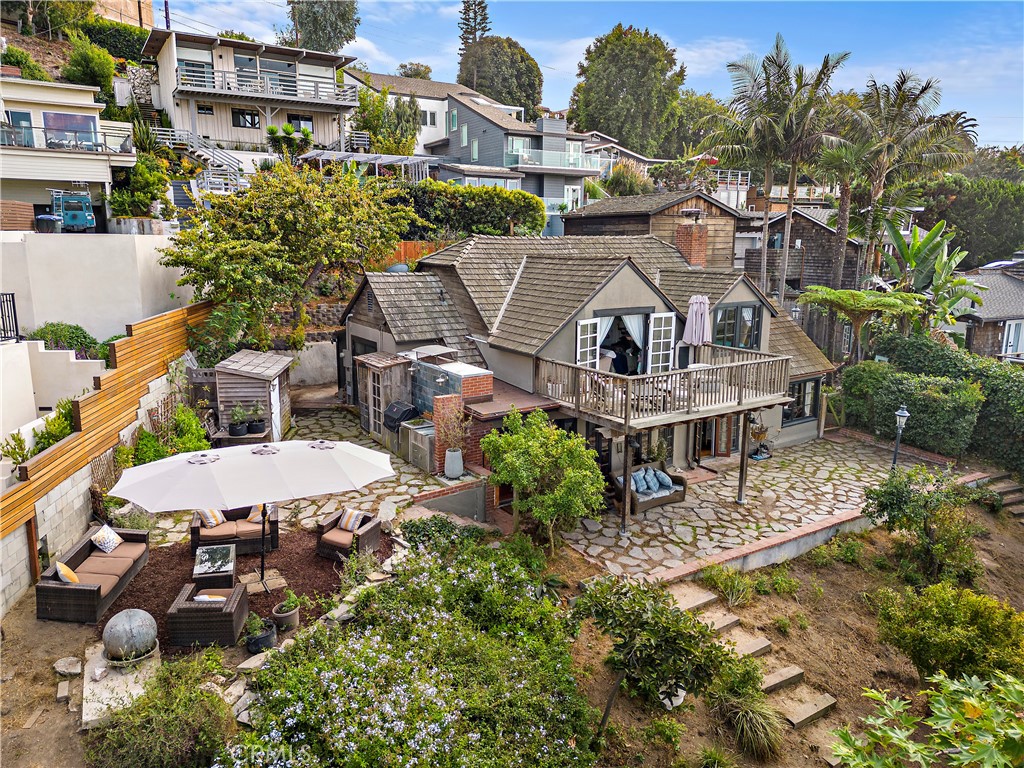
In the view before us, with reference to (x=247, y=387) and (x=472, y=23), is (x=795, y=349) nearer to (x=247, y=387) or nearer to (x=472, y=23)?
(x=247, y=387)

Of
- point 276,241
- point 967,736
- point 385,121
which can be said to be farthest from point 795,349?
point 385,121

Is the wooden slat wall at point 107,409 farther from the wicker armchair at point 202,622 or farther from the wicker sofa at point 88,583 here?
the wicker armchair at point 202,622

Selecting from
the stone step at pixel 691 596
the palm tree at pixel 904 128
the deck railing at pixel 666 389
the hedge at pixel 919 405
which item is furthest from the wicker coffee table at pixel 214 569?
the palm tree at pixel 904 128

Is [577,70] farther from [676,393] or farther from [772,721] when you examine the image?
[772,721]

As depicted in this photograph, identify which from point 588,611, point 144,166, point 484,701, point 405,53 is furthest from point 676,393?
point 405,53

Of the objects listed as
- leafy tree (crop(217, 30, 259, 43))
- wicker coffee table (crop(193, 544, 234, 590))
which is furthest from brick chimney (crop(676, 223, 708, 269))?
leafy tree (crop(217, 30, 259, 43))

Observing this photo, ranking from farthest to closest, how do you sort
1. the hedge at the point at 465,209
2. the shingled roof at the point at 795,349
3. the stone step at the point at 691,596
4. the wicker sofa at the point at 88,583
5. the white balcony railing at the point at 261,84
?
the white balcony railing at the point at 261,84
the hedge at the point at 465,209
the shingled roof at the point at 795,349
the stone step at the point at 691,596
the wicker sofa at the point at 88,583

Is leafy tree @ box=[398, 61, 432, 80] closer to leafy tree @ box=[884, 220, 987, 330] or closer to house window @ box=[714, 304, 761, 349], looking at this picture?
leafy tree @ box=[884, 220, 987, 330]
